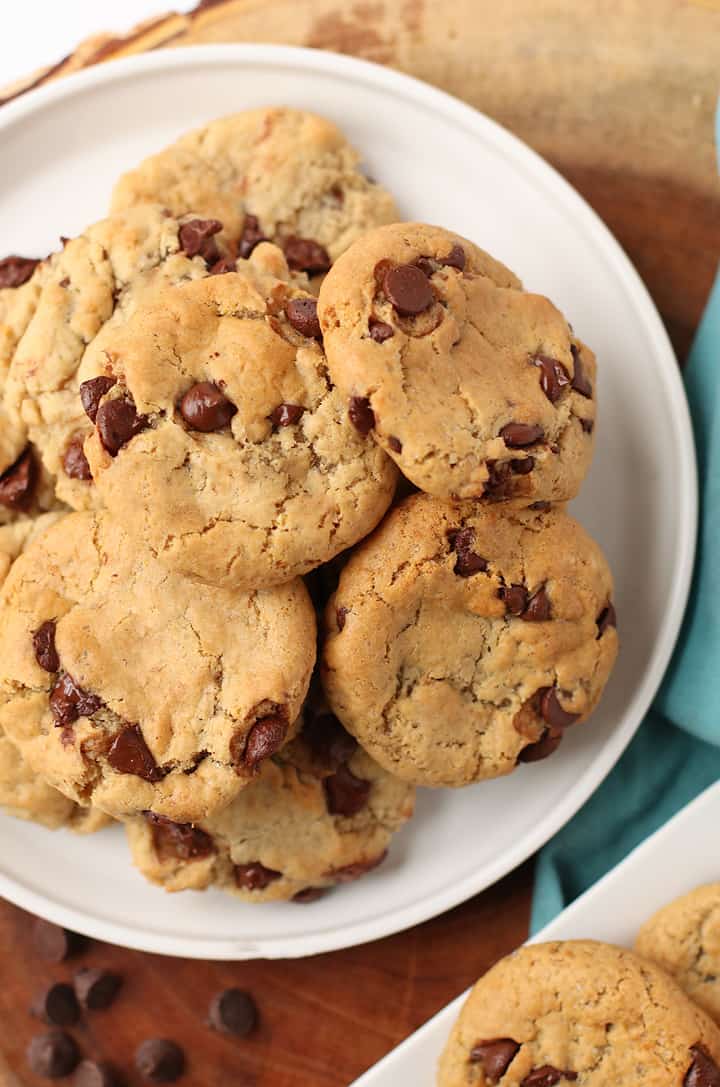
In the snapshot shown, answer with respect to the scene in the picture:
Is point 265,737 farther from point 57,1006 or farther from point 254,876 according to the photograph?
point 57,1006

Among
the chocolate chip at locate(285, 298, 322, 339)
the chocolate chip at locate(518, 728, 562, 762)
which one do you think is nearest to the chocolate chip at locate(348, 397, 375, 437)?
the chocolate chip at locate(285, 298, 322, 339)

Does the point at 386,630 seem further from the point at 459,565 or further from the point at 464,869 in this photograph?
the point at 464,869

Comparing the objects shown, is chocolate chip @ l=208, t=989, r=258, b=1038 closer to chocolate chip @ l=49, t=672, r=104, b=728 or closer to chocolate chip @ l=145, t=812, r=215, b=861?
chocolate chip @ l=145, t=812, r=215, b=861

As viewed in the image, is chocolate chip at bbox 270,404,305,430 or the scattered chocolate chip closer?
chocolate chip at bbox 270,404,305,430

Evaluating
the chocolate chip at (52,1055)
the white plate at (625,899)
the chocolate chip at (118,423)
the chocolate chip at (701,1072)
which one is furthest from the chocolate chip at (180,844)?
the chocolate chip at (701,1072)

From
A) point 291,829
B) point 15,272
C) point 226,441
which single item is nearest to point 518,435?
point 226,441

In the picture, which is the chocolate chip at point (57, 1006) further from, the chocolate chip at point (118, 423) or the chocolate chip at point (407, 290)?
the chocolate chip at point (407, 290)

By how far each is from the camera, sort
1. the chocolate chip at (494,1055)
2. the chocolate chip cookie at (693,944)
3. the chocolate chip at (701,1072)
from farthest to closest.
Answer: the chocolate chip cookie at (693,944) → the chocolate chip at (494,1055) → the chocolate chip at (701,1072)
